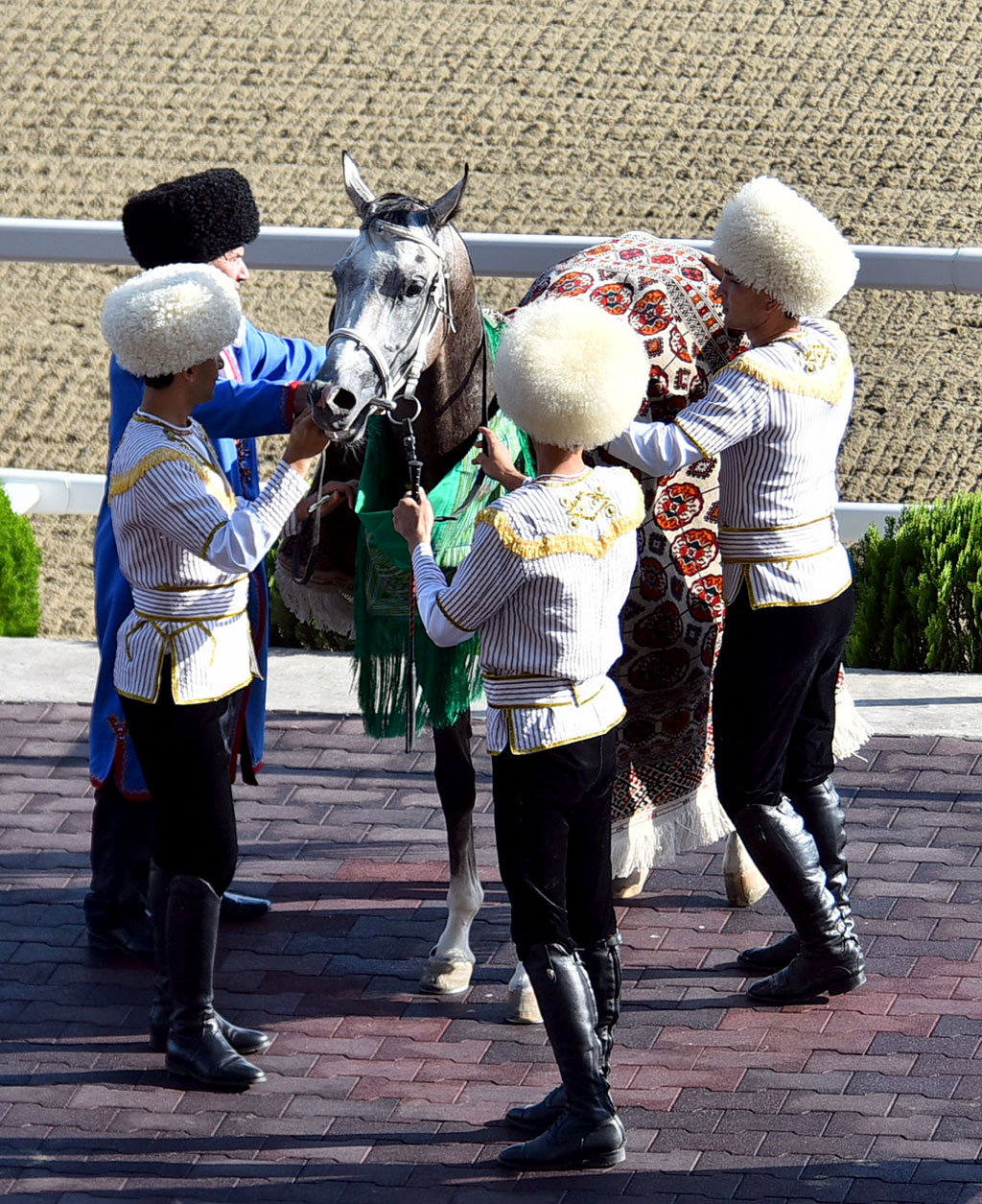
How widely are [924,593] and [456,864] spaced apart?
2715 mm

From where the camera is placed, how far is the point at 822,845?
493 centimetres

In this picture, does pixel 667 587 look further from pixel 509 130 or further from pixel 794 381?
pixel 509 130

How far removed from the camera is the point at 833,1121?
4289 millimetres

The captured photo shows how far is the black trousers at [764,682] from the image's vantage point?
4.55 m

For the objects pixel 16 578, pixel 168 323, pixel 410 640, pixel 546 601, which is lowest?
pixel 16 578

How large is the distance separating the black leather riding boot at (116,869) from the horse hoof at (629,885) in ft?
4.27

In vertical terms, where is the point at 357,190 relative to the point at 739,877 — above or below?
above

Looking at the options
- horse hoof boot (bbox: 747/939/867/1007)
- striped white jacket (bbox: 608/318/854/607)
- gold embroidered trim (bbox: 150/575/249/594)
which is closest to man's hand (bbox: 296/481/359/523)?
gold embroidered trim (bbox: 150/575/249/594)

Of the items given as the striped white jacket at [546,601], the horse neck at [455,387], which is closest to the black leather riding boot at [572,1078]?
the striped white jacket at [546,601]

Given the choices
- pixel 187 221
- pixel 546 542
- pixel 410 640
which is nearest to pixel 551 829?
pixel 546 542

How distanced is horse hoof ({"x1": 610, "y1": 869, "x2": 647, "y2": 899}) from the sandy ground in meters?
5.52

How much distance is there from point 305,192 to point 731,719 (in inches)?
412

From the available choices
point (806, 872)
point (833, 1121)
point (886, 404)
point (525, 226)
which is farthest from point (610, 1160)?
point (525, 226)

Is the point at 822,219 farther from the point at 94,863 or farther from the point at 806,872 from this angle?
the point at 94,863
